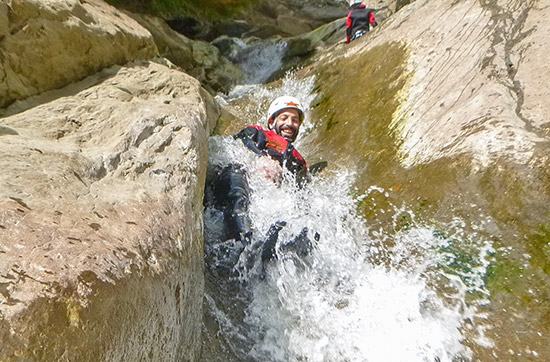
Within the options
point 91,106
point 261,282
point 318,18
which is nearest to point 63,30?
point 91,106

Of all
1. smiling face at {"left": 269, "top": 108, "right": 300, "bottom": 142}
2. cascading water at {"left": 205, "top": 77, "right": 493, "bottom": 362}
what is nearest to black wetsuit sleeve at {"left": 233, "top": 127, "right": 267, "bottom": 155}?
smiling face at {"left": 269, "top": 108, "right": 300, "bottom": 142}

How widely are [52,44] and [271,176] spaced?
2426 mm

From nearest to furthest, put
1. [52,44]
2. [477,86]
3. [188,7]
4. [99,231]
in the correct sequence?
[99,231] → [52,44] → [477,86] → [188,7]

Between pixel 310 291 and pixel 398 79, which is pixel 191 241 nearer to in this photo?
pixel 310 291

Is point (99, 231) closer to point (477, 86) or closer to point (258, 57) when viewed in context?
point (477, 86)

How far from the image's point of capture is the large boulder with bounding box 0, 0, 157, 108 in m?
2.82

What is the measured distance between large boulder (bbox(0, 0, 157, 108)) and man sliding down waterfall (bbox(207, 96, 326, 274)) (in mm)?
1697

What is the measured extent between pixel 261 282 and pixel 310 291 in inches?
16.5

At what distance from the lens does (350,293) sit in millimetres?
2863

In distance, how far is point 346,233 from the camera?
11.5ft

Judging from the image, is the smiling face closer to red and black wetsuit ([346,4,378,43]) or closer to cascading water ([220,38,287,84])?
cascading water ([220,38,287,84])

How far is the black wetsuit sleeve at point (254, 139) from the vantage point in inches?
172

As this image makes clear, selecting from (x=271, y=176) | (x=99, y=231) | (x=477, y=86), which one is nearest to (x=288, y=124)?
(x=271, y=176)

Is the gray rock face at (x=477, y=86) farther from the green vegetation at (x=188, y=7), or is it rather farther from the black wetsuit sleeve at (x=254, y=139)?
the green vegetation at (x=188, y=7)
